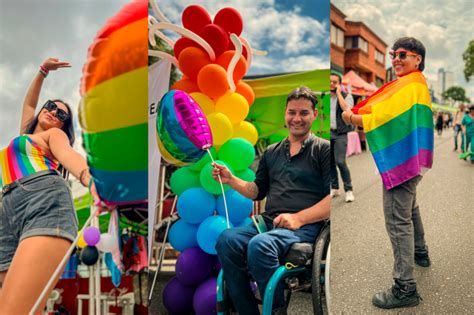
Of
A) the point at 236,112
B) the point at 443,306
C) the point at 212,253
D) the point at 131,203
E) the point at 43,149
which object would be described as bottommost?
the point at 443,306

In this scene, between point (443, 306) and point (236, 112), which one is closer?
point (443, 306)

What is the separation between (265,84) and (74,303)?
1471 mm

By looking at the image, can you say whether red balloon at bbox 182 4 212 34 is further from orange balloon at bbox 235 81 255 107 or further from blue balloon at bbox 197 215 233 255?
blue balloon at bbox 197 215 233 255

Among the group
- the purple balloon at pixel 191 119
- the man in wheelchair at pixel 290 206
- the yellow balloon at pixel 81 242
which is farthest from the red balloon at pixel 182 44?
the yellow balloon at pixel 81 242

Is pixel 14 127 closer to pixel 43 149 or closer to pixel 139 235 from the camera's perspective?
pixel 43 149

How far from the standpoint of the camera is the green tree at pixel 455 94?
5.62 ft

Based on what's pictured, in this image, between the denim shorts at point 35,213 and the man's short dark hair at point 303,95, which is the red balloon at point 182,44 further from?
the denim shorts at point 35,213

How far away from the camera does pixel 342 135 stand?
1672 mm

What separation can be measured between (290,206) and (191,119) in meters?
0.56

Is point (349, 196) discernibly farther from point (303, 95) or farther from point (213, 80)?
point (213, 80)

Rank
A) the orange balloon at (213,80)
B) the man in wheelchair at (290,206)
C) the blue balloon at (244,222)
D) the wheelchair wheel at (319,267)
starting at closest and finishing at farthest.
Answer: the wheelchair wheel at (319,267), the man in wheelchair at (290,206), the orange balloon at (213,80), the blue balloon at (244,222)

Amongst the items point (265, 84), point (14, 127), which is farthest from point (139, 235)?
point (265, 84)

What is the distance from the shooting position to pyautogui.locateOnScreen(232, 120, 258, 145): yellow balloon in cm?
177

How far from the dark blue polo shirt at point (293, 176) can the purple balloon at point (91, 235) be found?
0.80m
